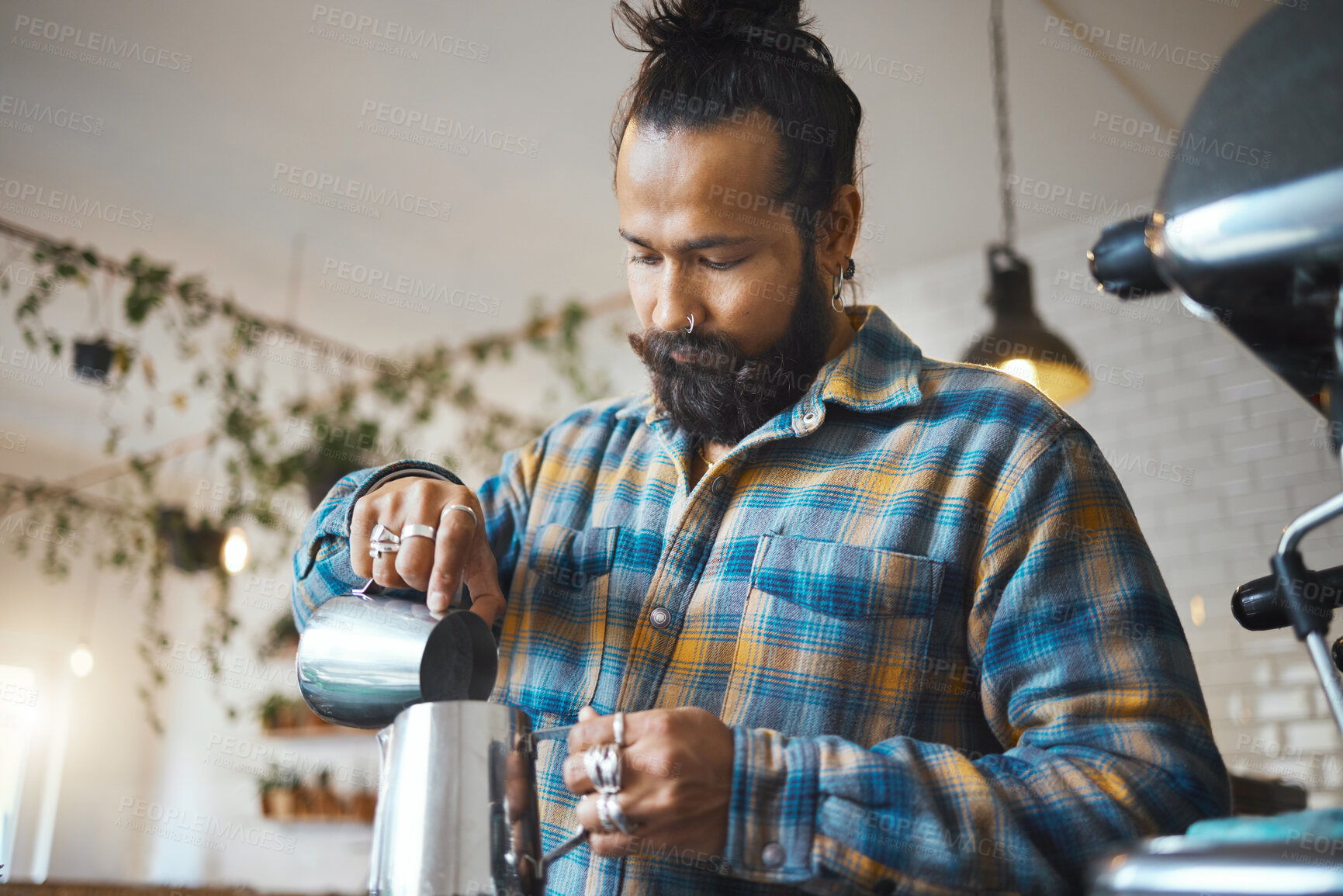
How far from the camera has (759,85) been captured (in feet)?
3.61

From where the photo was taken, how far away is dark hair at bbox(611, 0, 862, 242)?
3.57ft

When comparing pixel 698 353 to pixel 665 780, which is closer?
pixel 665 780

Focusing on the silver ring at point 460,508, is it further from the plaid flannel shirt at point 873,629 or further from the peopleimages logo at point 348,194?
the peopleimages logo at point 348,194

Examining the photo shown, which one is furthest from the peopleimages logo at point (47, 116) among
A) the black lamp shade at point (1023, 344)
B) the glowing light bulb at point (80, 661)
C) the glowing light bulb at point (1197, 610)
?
the glowing light bulb at point (80, 661)

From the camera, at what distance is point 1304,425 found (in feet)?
12.0

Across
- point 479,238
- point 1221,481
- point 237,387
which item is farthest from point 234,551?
point 1221,481

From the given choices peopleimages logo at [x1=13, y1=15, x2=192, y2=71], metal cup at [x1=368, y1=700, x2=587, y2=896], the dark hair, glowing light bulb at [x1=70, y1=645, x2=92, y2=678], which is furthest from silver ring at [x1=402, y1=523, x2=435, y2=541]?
glowing light bulb at [x1=70, y1=645, x2=92, y2=678]

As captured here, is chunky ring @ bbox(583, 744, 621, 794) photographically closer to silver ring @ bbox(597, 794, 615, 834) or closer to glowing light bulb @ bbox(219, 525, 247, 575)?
silver ring @ bbox(597, 794, 615, 834)

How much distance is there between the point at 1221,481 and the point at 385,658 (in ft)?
12.1

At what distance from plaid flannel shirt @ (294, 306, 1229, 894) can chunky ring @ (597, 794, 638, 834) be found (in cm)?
7

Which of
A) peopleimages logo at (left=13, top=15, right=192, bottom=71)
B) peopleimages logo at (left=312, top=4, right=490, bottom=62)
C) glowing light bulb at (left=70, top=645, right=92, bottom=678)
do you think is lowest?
glowing light bulb at (left=70, top=645, right=92, bottom=678)

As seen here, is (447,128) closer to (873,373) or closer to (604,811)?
(873,373)

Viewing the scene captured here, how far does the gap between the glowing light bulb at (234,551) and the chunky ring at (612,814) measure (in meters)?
3.59

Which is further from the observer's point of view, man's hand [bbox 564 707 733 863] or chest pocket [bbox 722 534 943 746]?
chest pocket [bbox 722 534 943 746]
